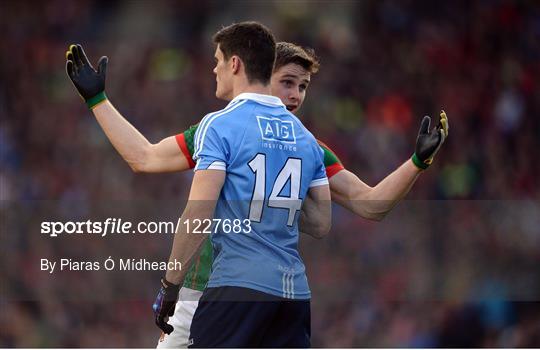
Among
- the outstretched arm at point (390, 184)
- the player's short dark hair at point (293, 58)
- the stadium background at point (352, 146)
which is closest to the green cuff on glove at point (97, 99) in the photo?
the player's short dark hair at point (293, 58)

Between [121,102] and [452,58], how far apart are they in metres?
3.93

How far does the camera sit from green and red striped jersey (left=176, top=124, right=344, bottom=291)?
4438 millimetres

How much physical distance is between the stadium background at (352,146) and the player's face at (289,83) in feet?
10.9

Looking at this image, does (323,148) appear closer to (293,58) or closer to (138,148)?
(293,58)

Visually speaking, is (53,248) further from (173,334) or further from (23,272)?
(173,334)

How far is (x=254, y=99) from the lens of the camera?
13.9 ft

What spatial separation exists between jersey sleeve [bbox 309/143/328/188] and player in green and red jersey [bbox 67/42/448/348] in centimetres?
39

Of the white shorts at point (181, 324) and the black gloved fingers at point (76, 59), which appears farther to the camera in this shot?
the white shorts at point (181, 324)

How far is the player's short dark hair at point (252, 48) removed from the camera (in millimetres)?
4277

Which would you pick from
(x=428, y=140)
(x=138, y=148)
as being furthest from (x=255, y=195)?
(x=428, y=140)

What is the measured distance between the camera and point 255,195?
409 centimetres

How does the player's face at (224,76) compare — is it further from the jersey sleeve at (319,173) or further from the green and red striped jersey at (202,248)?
the jersey sleeve at (319,173)

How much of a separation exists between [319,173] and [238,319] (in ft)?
2.55

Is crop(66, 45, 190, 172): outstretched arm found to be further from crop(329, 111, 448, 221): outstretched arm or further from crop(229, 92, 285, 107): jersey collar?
crop(329, 111, 448, 221): outstretched arm
